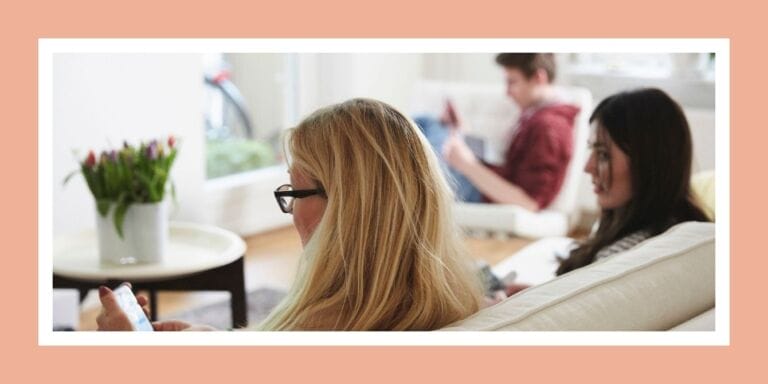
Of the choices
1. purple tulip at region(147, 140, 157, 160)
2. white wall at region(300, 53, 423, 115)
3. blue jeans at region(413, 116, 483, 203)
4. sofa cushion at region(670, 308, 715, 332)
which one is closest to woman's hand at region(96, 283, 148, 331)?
sofa cushion at region(670, 308, 715, 332)

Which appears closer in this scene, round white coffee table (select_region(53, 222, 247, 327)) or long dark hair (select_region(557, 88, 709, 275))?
long dark hair (select_region(557, 88, 709, 275))

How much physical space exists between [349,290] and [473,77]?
4519mm

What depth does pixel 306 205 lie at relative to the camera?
154 centimetres

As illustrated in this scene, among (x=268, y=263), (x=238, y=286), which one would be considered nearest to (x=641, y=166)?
(x=238, y=286)

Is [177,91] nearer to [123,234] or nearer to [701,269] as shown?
[123,234]

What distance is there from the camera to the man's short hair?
4.27m

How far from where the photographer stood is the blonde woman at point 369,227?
1.48 meters

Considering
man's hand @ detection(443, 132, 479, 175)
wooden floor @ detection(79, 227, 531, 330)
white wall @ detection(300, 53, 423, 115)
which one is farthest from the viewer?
white wall @ detection(300, 53, 423, 115)

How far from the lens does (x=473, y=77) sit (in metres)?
5.92

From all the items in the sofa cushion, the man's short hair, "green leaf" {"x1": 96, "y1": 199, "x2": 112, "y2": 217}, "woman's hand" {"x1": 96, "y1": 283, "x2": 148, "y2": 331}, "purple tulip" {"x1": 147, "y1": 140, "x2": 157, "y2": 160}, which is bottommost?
the sofa cushion

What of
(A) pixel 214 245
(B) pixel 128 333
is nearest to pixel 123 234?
(A) pixel 214 245

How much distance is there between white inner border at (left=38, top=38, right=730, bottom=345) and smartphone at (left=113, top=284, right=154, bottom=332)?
2cm

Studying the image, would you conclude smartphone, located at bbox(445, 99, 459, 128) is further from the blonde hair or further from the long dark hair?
the blonde hair

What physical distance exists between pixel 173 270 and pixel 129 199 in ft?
0.66
